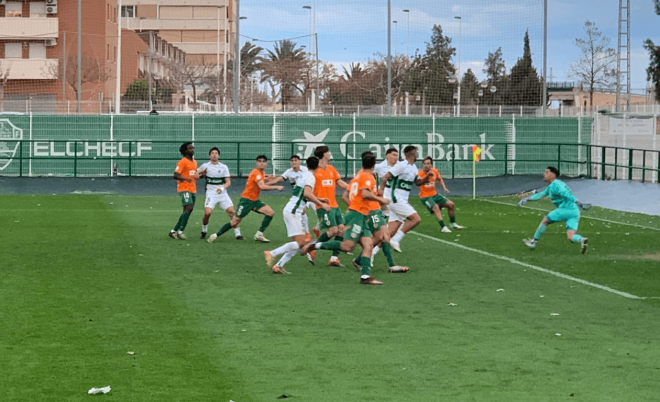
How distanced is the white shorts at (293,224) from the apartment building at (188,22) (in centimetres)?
10345

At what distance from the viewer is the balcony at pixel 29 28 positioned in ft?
232

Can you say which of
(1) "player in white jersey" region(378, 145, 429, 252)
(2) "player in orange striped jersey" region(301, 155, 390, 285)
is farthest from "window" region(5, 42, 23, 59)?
(2) "player in orange striped jersey" region(301, 155, 390, 285)

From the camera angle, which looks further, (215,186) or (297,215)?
(215,186)

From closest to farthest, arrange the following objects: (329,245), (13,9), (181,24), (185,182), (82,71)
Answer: (329,245)
(185,182)
(82,71)
(13,9)
(181,24)

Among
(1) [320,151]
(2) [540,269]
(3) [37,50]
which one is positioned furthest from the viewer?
(3) [37,50]

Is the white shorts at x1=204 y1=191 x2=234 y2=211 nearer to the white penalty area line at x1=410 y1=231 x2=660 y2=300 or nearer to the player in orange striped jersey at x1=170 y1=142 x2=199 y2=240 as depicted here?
the player in orange striped jersey at x1=170 y1=142 x2=199 y2=240

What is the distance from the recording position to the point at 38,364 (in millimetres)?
8547

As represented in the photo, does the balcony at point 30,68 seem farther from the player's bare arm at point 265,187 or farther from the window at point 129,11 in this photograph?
the player's bare arm at point 265,187

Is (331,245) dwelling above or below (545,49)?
below

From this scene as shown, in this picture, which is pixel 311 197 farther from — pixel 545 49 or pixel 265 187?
pixel 545 49

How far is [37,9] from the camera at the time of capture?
2820 inches

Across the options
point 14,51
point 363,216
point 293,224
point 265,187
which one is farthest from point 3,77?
point 363,216

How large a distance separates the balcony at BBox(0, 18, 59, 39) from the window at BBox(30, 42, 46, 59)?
1480mm

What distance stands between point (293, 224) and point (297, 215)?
165 millimetres
